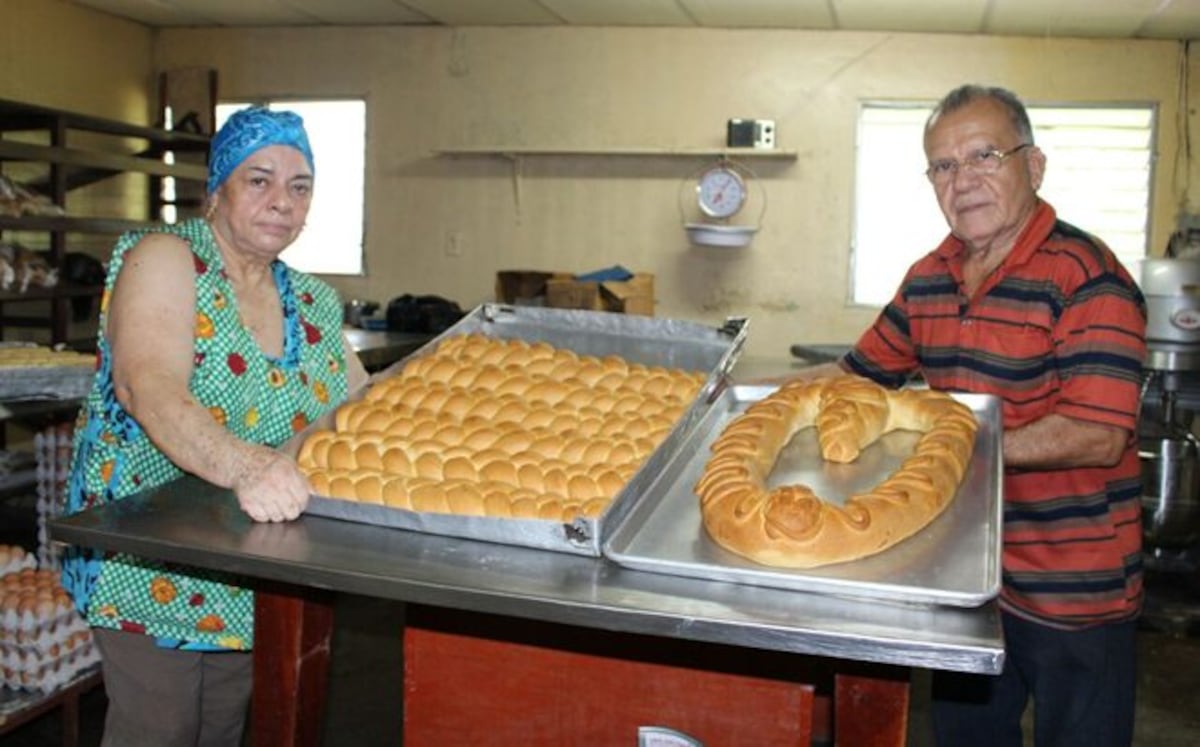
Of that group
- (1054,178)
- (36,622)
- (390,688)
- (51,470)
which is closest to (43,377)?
(51,470)

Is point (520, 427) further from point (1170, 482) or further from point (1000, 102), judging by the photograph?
point (1170, 482)

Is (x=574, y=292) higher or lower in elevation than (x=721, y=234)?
lower

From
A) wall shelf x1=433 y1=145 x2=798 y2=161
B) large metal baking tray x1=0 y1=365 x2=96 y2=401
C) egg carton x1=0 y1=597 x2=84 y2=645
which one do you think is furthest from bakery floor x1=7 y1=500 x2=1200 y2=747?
wall shelf x1=433 y1=145 x2=798 y2=161

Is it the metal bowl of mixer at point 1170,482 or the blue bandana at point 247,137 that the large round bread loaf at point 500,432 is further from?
the metal bowl of mixer at point 1170,482

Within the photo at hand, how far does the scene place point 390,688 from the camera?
383 centimetres

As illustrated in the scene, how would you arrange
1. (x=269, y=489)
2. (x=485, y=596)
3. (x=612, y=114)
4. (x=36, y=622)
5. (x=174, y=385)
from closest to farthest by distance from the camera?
(x=485, y=596) < (x=269, y=489) < (x=174, y=385) < (x=36, y=622) < (x=612, y=114)

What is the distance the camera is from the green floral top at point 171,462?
1.93 m

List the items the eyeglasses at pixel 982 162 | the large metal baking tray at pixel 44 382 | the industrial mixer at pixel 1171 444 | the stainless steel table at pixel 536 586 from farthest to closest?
1. the industrial mixer at pixel 1171 444
2. the large metal baking tray at pixel 44 382
3. the eyeglasses at pixel 982 162
4. the stainless steel table at pixel 536 586

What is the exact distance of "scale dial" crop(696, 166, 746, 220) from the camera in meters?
6.07

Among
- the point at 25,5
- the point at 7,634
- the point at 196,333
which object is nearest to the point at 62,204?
the point at 25,5

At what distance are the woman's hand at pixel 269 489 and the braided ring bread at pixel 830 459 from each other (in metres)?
0.61

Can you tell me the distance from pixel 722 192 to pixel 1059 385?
425 centimetres

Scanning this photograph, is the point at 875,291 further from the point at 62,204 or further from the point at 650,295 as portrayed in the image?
the point at 62,204

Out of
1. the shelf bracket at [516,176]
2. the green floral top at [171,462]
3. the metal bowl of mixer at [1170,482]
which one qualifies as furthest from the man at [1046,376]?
the shelf bracket at [516,176]
